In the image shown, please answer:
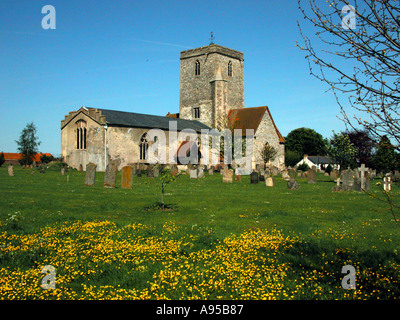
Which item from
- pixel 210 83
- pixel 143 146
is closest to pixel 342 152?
pixel 143 146

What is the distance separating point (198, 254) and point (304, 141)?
256ft

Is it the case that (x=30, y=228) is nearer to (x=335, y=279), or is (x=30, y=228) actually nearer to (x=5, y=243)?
(x=5, y=243)

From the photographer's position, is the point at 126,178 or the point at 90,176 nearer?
the point at 126,178

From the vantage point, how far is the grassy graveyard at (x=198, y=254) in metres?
4.79

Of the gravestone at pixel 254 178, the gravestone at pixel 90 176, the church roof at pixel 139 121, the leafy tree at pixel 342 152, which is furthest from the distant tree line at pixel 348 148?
the church roof at pixel 139 121

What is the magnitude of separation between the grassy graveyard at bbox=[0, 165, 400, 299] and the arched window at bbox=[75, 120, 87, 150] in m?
32.4

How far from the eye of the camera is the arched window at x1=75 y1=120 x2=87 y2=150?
4250 cm

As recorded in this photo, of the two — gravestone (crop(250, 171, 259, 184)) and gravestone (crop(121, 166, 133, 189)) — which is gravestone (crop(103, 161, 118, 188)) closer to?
gravestone (crop(121, 166, 133, 189))

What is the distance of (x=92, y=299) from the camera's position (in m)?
4.45

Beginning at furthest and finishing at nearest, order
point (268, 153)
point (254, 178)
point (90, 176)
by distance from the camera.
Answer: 1. point (268, 153)
2. point (254, 178)
3. point (90, 176)

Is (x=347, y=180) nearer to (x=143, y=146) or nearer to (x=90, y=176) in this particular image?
(x=90, y=176)

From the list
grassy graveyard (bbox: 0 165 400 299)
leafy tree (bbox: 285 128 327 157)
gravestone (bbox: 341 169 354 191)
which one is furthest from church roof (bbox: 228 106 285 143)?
grassy graveyard (bbox: 0 165 400 299)

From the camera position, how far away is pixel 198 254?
635cm

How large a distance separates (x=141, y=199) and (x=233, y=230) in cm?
658
